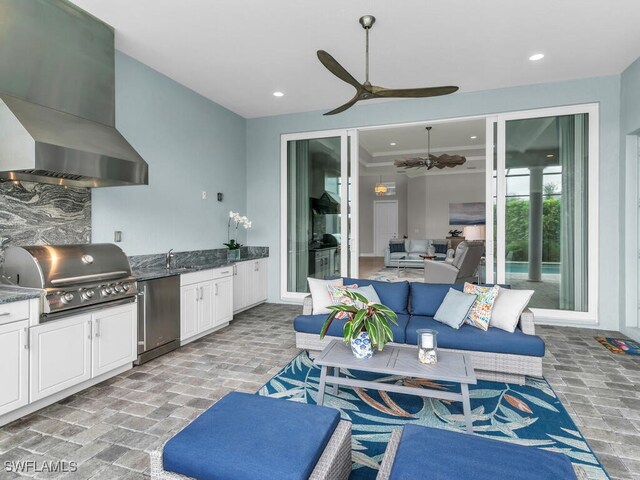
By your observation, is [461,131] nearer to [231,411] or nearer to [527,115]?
[527,115]

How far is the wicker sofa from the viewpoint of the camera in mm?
2816

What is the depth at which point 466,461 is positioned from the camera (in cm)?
131

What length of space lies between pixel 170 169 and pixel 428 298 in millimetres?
3296

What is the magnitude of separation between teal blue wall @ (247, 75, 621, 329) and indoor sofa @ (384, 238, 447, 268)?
531 cm

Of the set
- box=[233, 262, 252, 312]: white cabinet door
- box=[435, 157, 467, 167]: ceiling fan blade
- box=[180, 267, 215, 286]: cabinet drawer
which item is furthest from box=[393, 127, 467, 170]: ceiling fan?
box=[180, 267, 215, 286]: cabinet drawer

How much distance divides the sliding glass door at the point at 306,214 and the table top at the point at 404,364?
10.6 ft

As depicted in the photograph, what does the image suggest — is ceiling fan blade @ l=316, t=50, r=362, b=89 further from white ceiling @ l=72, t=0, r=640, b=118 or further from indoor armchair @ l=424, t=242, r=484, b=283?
indoor armchair @ l=424, t=242, r=484, b=283

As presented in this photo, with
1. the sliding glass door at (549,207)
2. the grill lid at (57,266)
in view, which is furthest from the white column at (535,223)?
the grill lid at (57,266)

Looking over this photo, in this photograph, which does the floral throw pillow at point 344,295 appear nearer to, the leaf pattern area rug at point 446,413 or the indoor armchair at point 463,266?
the leaf pattern area rug at point 446,413

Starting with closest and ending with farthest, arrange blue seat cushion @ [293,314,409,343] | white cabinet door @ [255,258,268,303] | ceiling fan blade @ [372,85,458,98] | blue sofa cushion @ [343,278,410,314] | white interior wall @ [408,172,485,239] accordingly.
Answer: ceiling fan blade @ [372,85,458,98]
blue seat cushion @ [293,314,409,343]
blue sofa cushion @ [343,278,410,314]
white cabinet door @ [255,258,268,303]
white interior wall @ [408,172,485,239]

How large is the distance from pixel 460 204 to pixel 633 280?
8077mm

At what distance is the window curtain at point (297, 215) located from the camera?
5887 mm

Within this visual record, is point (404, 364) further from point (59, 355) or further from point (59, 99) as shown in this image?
point (59, 99)

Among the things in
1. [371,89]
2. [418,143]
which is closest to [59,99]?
[371,89]
